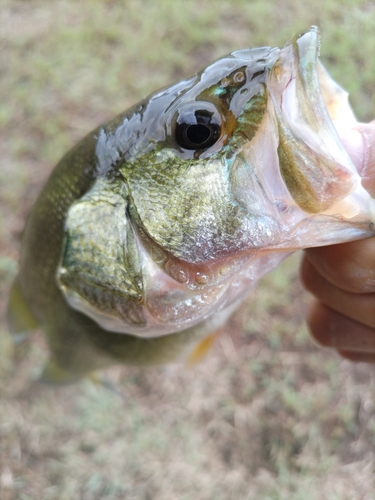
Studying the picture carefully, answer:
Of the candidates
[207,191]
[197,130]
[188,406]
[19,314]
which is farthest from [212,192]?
[188,406]

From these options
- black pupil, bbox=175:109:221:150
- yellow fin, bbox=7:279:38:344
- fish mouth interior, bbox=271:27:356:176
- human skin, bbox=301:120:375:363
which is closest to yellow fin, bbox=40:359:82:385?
yellow fin, bbox=7:279:38:344

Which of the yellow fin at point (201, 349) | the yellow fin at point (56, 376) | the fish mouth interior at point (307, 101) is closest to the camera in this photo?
the fish mouth interior at point (307, 101)

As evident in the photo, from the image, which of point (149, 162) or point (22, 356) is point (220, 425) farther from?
point (149, 162)

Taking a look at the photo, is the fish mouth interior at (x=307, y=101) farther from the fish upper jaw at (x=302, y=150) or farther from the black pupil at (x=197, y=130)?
the black pupil at (x=197, y=130)

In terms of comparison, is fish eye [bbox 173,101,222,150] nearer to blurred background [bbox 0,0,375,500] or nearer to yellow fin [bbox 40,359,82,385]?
yellow fin [bbox 40,359,82,385]

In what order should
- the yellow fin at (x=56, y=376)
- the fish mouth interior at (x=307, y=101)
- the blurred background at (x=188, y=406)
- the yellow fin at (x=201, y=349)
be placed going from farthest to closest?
the blurred background at (x=188, y=406), the yellow fin at (x=56, y=376), the yellow fin at (x=201, y=349), the fish mouth interior at (x=307, y=101)

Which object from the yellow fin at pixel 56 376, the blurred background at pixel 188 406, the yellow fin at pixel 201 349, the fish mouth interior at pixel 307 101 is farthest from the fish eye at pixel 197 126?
the blurred background at pixel 188 406

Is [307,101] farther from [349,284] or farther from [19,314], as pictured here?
[19,314]
